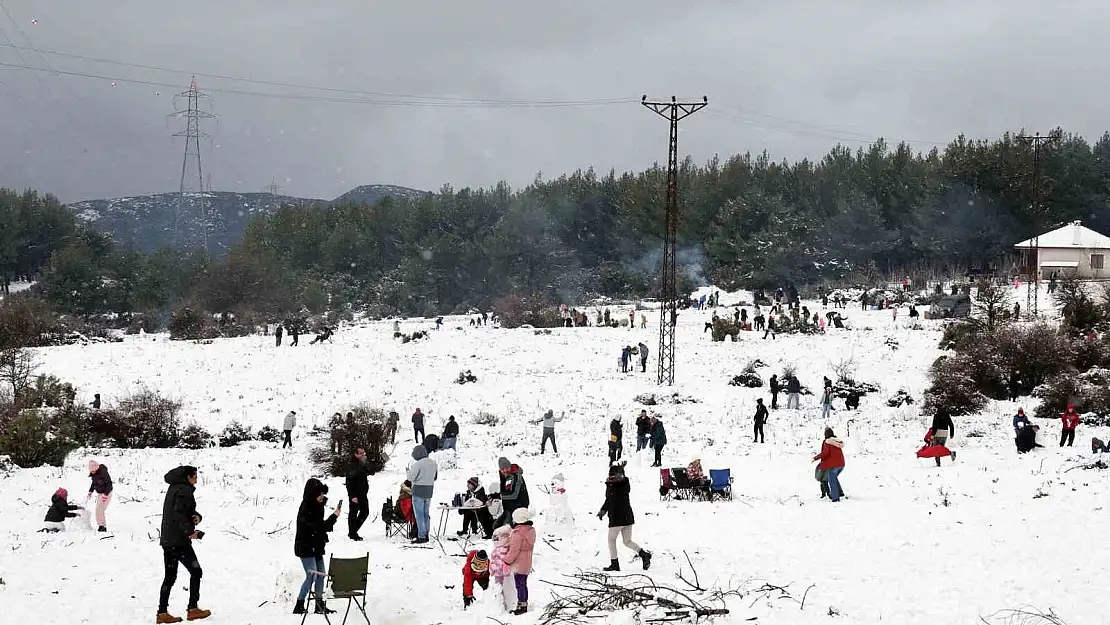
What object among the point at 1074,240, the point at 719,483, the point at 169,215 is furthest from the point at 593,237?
the point at 169,215

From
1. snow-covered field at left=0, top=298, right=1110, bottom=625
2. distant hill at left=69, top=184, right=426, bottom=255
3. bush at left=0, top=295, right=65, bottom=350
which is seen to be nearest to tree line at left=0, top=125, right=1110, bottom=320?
bush at left=0, top=295, right=65, bottom=350

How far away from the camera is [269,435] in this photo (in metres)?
28.6

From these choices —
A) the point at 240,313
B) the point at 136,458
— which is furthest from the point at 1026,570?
the point at 240,313

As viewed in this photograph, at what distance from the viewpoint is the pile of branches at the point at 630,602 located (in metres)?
9.49

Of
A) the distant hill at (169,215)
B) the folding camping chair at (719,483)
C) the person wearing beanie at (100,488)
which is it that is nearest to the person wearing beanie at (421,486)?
the person wearing beanie at (100,488)

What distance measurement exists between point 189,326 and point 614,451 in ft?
125

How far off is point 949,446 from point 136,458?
66.3 feet

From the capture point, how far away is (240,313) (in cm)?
6084

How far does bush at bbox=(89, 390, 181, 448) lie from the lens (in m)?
27.1

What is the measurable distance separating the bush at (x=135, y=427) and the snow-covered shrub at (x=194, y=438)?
0.55ft

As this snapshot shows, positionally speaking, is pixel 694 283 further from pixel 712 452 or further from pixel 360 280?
pixel 712 452

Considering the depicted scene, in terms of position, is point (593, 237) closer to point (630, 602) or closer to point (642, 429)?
point (642, 429)

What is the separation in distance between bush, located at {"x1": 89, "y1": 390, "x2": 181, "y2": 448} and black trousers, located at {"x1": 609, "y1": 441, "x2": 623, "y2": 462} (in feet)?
44.9

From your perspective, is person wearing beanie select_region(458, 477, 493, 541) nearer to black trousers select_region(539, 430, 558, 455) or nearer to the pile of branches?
the pile of branches
